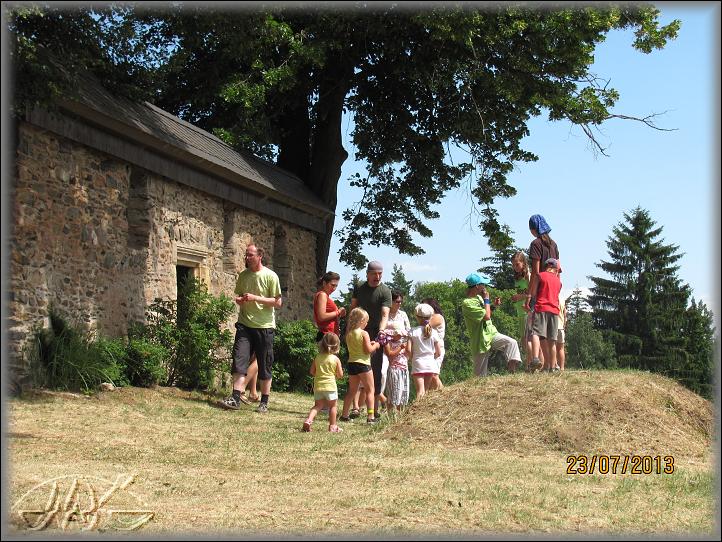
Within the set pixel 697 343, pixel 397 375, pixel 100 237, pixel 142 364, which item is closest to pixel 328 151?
pixel 100 237

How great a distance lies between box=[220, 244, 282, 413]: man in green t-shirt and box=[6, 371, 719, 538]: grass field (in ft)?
1.52

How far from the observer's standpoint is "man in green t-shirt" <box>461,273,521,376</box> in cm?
1069

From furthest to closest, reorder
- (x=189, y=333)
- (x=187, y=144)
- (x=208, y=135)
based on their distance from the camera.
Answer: (x=208, y=135)
(x=187, y=144)
(x=189, y=333)

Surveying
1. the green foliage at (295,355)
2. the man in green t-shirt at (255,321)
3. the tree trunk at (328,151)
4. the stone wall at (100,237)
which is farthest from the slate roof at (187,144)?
the green foliage at (295,355)

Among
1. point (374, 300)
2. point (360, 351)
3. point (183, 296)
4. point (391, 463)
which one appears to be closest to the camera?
point (391, 463)

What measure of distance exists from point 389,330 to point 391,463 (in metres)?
3.49

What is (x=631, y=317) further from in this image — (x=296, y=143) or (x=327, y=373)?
(x=327, y=373)

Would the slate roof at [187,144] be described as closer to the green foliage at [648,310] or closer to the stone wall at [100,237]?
the stone wall at [100,237]

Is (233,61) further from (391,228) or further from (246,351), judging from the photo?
(246,351)

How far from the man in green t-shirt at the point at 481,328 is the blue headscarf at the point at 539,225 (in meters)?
0.94

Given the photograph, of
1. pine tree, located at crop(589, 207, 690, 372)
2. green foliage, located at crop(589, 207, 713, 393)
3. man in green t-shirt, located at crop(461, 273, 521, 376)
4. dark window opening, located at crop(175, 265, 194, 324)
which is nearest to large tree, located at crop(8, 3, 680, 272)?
dark window opening, located at crop(175, 265, 194, 324)

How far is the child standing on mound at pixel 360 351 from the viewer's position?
9.63 meters

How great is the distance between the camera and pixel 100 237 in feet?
36.9
